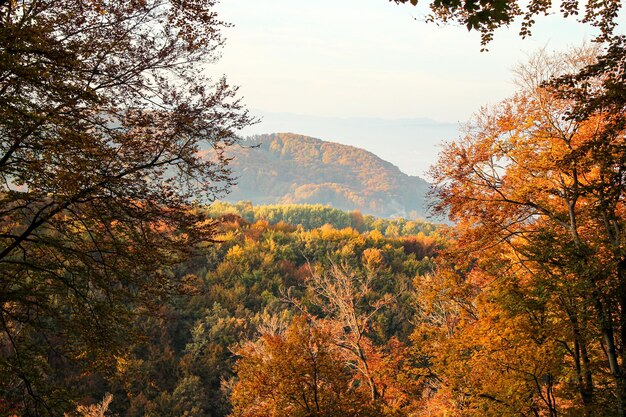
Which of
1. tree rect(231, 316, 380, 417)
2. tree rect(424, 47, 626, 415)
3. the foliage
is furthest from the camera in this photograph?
the foliage

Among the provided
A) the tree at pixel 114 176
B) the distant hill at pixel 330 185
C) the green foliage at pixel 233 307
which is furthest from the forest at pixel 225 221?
the distant hill at pixel 330 185

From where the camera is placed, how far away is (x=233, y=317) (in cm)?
2491

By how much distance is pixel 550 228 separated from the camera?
8.94 metres

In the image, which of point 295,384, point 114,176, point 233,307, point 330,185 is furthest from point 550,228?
point 330,185

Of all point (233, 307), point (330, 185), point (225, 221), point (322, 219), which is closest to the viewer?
point (225, 221)

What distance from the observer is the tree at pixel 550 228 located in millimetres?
7023

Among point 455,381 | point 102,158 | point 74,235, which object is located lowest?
point 455,381

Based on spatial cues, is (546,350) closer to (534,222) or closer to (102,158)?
(534,222)

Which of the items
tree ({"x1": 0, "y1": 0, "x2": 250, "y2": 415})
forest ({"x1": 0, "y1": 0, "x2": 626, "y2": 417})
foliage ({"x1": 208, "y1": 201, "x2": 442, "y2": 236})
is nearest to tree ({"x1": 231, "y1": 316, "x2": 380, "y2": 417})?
forest ({"x1": 0, "y1": 0, "x2": 626, "y2": 417})

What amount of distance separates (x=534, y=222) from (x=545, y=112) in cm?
254

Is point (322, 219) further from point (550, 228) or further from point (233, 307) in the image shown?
point (550, 228)

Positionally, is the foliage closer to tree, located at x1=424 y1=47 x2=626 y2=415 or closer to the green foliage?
the green foliage

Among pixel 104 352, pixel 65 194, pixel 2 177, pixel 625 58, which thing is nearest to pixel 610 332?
pixel 625 58

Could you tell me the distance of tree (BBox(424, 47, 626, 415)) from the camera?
277 inches
